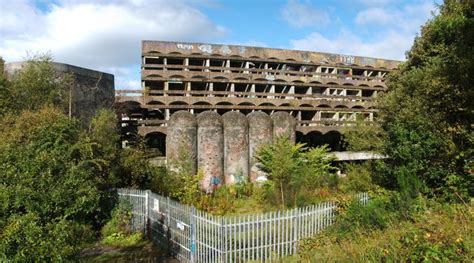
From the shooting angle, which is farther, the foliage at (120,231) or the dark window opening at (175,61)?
the dark window opening at (175,61)

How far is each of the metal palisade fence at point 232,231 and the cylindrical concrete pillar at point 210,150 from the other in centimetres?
961

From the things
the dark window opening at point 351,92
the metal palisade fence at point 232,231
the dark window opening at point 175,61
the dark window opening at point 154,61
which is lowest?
the metal palisade fence at point 232,231

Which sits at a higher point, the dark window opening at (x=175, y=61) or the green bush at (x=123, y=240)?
the dark window opening at (x=175, y=61)

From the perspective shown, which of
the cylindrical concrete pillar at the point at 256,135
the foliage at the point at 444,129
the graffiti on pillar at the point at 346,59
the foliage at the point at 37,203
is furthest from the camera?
the graffiti on pillar at the point at 346,59

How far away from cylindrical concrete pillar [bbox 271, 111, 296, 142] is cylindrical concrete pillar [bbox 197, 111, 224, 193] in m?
3.93

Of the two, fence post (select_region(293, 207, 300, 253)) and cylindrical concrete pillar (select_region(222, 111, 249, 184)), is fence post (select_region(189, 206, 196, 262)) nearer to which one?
fence post (select_region(293, 207, 300, 253))

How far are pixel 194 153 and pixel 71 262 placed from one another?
15981 millimetres

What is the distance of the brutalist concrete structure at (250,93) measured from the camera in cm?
→ 2300

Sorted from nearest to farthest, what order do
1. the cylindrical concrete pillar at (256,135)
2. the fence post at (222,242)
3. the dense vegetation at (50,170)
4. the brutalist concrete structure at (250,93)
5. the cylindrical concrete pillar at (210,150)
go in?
the dense vegetation at (50,170) < the fence post at (222,242) < the cylindrical concrete pillar at (210,150) < the cylindrical concrete pillar at (256,135) < the brutalist concrete structure at (250,93)

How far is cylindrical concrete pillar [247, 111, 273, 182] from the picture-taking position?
2242 centimetres

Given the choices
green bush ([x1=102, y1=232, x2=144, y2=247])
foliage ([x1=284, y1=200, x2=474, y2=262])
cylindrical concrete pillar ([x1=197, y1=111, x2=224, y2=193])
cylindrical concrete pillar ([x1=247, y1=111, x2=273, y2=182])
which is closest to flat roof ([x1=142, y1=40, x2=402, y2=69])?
cylindrical concrete pillar ([x1=247, y1=111, x2=273, y2=182])

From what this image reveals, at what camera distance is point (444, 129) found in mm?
11609

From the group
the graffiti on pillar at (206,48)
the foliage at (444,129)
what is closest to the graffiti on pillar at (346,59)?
the graffiti on pillar at (206,48)

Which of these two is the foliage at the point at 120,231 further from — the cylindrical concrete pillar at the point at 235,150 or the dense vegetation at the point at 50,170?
the cylindrical concrete pillar at the point at 235,150
